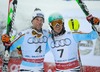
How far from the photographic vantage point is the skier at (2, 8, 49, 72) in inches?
120

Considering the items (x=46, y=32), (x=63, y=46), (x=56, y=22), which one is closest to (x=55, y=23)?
(x=56, y=22)

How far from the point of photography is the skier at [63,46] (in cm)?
297

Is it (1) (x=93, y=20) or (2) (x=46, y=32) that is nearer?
(1) (x=93, y=20)

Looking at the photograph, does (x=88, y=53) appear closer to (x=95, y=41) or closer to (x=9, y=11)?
(x=95, y=41)

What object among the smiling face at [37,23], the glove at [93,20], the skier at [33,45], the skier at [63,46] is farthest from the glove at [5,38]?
the glove at [93,20]

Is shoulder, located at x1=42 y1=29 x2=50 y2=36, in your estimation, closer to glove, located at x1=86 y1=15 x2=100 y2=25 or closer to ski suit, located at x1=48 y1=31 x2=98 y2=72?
ski suit, located at x1=48 y1=31 x2=98 y2=72

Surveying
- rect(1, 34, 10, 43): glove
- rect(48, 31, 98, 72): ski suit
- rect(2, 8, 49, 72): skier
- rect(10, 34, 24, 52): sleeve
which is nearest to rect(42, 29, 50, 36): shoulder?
rect(2, 8, 49, 72): skier

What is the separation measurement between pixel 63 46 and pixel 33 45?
314mm

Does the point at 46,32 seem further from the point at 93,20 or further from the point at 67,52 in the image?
the point at 93,20

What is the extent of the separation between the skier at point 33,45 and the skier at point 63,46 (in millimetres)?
115

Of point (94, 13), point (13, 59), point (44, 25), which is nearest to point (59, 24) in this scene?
point (44, 25)

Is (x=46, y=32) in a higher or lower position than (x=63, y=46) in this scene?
higher

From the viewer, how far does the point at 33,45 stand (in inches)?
121

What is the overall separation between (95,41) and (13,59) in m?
0.85
